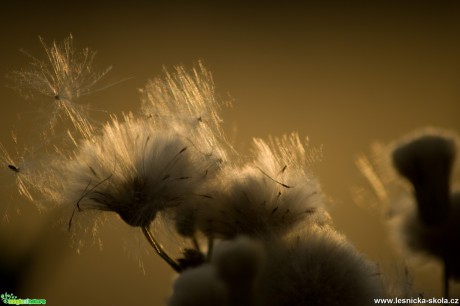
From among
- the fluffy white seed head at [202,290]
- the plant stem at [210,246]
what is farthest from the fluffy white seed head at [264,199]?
the fluffy white seed head at [202,290]

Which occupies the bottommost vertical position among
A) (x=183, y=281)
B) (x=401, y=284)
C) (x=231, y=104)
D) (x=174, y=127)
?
(x=183, y=281)

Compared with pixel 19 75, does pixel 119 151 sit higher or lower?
lower

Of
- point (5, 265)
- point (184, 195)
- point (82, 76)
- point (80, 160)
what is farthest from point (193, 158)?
point (5, 265)

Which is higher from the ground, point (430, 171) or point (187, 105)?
point (187, 105)

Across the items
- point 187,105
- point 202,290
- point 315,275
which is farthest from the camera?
point 187,105

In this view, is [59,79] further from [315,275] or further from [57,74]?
[315,275]

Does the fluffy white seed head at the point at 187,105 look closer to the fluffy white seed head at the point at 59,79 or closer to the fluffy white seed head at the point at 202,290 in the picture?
the fluffy white seed head at the point at 59,79

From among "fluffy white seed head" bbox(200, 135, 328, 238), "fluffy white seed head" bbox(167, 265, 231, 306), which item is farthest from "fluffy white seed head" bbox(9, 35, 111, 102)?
"fluffy white seed head" bbox(167, 265, 231, 306)

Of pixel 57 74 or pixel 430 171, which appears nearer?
pixel 430 171

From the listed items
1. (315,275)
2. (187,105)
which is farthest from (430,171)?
(187,105)

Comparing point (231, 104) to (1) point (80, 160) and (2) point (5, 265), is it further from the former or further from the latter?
(2) point (5, 265)

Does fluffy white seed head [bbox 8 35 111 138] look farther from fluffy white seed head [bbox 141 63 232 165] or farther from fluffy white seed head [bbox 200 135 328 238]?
fluffy white seed head [bbox 200 135 328 238]
